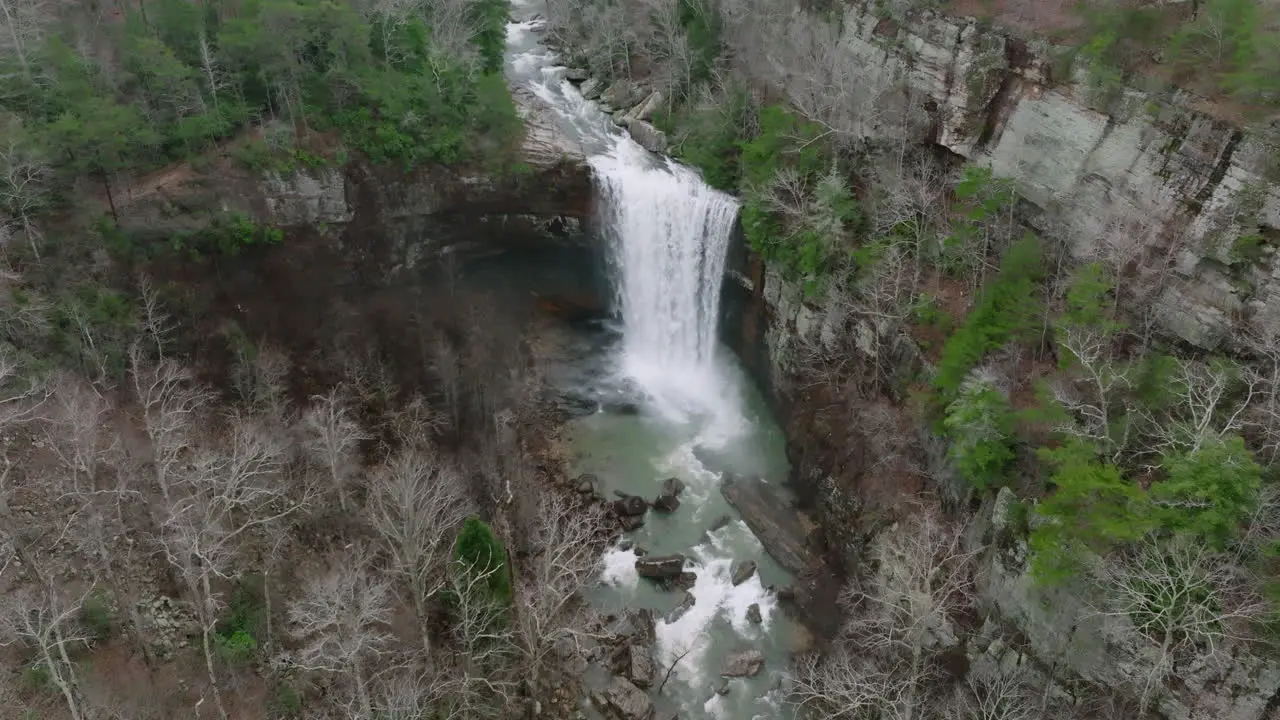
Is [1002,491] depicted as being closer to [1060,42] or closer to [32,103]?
[1060,42]

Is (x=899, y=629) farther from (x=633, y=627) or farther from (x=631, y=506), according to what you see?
(x=631, y=506)


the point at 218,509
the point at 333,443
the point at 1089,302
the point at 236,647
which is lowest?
the point at 236,647

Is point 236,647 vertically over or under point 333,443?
under

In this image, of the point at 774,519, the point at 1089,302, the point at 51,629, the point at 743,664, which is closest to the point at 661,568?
the point at 743,664

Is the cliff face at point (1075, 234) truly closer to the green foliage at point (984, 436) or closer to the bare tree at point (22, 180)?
the green foliage at point (984, 436)

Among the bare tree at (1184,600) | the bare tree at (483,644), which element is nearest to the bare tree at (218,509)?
the bare tree at (483,644)

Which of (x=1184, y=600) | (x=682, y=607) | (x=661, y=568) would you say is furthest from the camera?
(x=661, y=568)

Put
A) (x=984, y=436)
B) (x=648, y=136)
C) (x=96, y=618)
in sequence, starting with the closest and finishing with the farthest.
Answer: (x=984, y=436)
(x=96, y=618)
(x=648, y=136)
